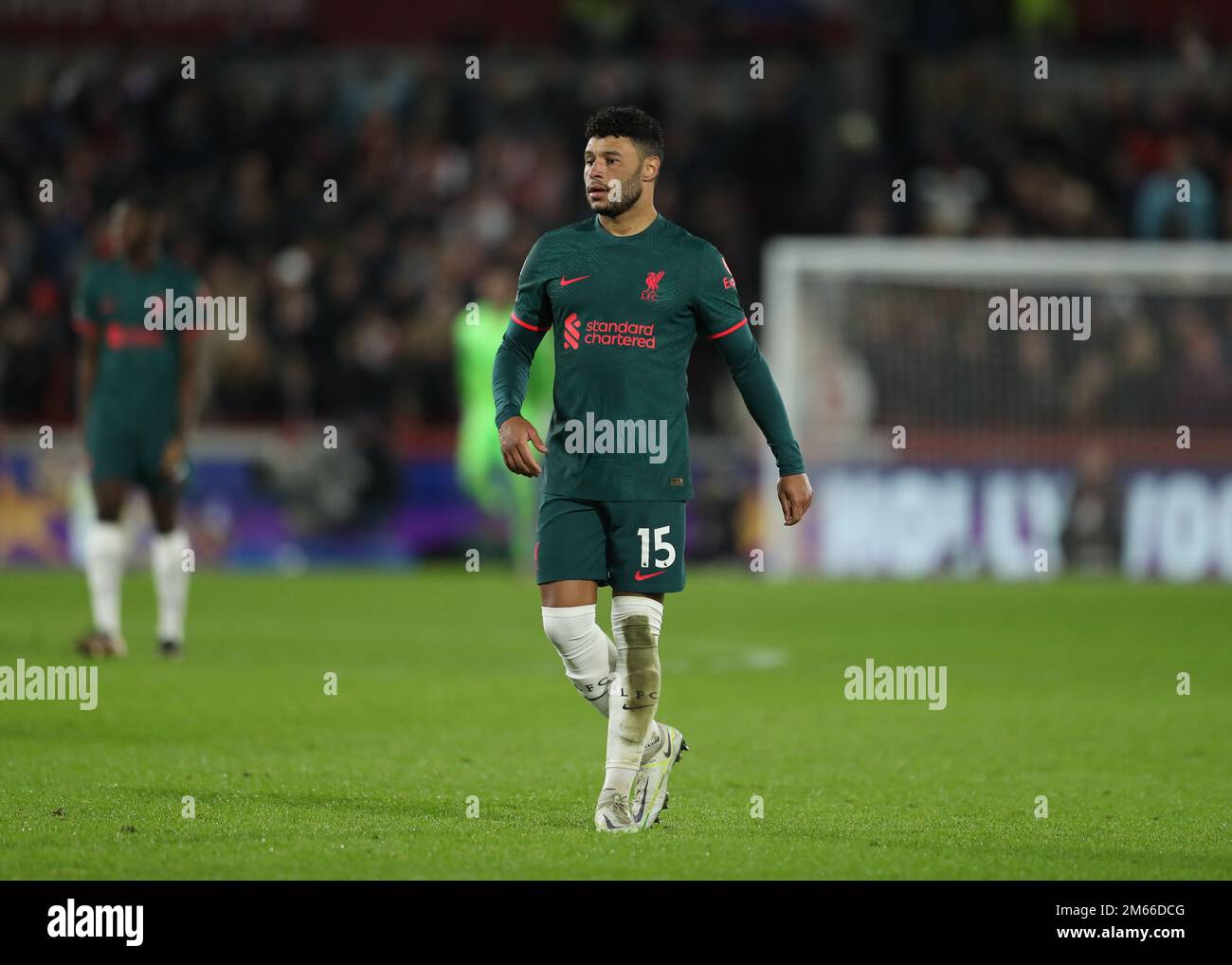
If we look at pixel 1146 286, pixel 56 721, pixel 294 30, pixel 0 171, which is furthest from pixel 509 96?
pixel 56 721

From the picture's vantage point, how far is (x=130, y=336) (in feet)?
36.1

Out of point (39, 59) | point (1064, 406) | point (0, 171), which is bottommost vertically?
point (1064, 406)

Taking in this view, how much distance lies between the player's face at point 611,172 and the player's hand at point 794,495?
95cm

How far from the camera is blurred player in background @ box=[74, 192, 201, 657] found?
10.9 metres

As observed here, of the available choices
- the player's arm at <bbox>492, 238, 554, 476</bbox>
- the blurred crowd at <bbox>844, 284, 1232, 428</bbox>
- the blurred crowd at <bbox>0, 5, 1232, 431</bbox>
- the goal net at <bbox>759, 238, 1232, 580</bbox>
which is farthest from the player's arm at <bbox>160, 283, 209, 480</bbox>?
the blurred crowd at <bbox>844, 284, 1232, 428</bbox>

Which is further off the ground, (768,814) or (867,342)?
(867,342)

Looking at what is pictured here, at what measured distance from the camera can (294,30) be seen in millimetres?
23438

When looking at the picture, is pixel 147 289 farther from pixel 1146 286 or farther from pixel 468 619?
pixel 1146 286

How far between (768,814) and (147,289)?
573 cm

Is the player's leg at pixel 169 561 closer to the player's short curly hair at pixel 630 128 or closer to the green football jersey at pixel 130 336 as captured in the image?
the green football jersey at pixel 130 336

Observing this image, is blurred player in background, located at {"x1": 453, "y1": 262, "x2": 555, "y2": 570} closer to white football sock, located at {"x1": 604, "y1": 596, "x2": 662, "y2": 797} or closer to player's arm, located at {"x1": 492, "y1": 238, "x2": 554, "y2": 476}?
player's arm, located at {"x1": 492, "y1": 238, "x2": 554, "y2": 476}

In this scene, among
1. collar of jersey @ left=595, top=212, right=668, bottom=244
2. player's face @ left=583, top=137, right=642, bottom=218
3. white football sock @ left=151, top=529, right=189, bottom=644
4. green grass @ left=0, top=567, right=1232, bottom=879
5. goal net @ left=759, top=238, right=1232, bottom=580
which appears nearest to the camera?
green grass @ left=0, top=567, right=1232, bottom=879

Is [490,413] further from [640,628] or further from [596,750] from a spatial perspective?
[640,628]

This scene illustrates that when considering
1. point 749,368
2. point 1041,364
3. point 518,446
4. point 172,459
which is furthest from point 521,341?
point 1041,364
